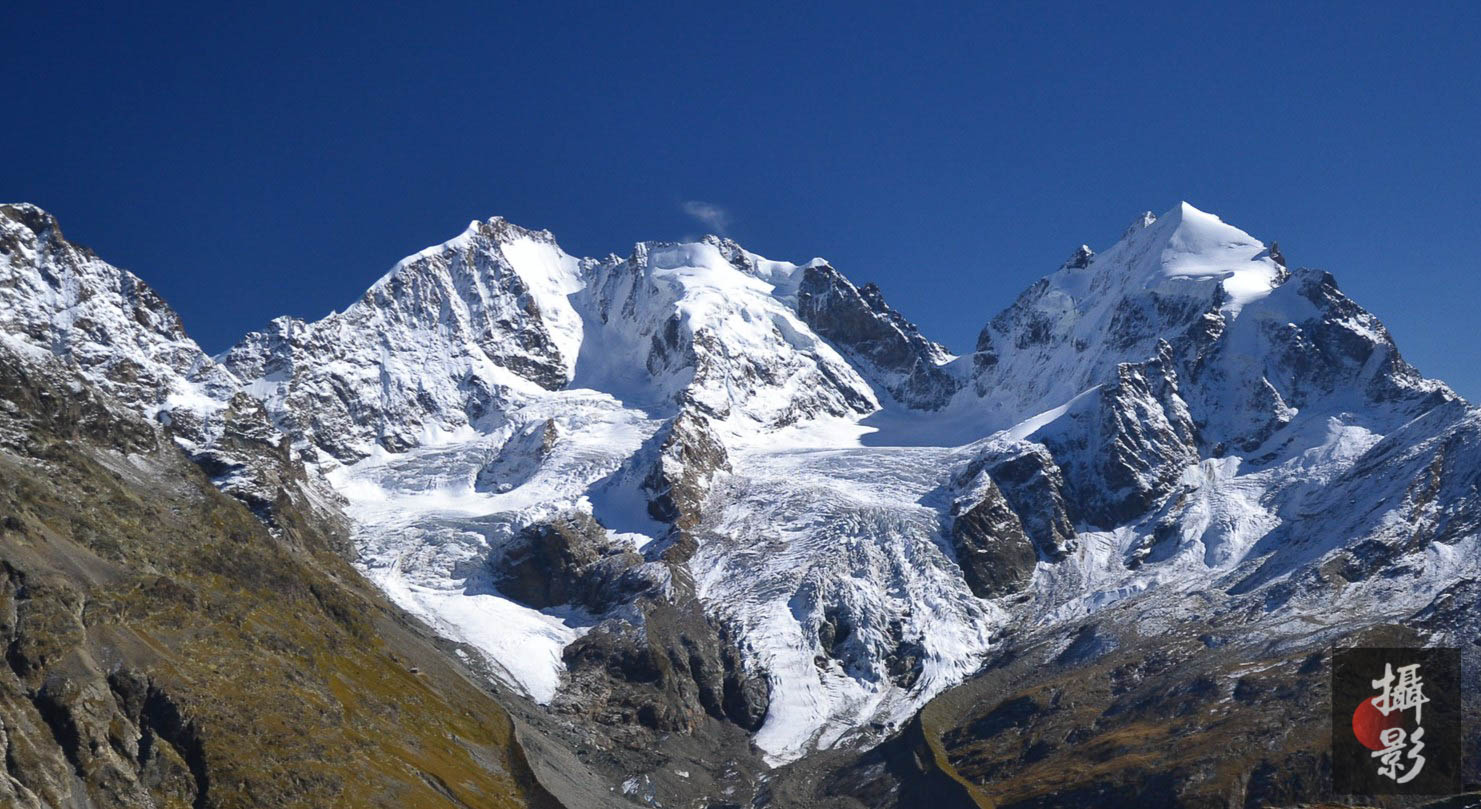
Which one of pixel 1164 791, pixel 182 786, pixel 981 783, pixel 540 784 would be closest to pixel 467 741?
pixel 540 784

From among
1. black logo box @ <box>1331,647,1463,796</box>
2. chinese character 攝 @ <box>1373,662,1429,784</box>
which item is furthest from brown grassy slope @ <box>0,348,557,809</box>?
chinese character 攝 @ <box>1373,662,1429,784</box>

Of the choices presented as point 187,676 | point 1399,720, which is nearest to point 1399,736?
point 1399,720

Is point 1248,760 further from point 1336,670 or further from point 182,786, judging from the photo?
point 182,786

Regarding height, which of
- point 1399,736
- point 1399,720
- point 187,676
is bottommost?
point 187,676

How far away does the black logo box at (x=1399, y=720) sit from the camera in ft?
508

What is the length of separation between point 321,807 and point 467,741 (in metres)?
46.1

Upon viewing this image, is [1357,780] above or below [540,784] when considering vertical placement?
above

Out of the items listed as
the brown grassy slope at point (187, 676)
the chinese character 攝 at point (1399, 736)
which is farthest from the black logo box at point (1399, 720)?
the brown grassy slope at point (187, 676)

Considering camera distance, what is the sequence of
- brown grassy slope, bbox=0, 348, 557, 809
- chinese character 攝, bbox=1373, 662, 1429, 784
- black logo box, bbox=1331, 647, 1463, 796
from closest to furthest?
brown grassy slope, bbox=0, 348, 557, 809, chinese character 攝, bbox=1373, 662, 1429, 784, black logo box, bbox=1331, 647, 1463, 796

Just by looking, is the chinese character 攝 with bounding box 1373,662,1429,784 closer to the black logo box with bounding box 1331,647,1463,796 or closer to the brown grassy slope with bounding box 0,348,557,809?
the black logo box with bounding box 1331,647,1463,796

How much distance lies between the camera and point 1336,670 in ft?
595

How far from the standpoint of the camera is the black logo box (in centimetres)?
15488

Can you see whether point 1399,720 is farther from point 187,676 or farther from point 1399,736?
point 187,676

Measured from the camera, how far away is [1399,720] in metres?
167
